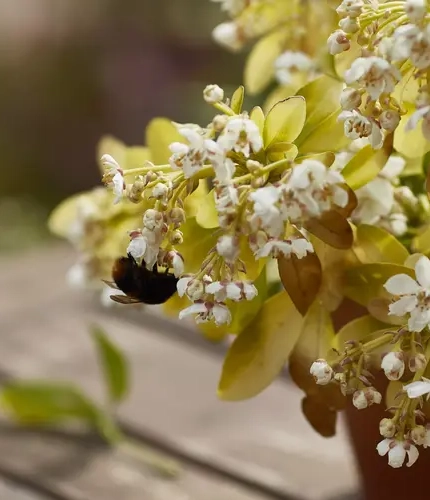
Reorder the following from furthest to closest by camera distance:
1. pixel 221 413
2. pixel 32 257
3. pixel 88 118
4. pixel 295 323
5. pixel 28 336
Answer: pixel 88 118
pixel 32 257
pixel 28 336
pixel 221 413
pixel 295 323

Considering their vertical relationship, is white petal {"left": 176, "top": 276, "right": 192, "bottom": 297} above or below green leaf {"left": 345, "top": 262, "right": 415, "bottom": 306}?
below

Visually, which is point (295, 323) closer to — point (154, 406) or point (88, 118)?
point (154, 406)

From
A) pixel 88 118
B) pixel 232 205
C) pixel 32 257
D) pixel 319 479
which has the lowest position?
pixel 319 479

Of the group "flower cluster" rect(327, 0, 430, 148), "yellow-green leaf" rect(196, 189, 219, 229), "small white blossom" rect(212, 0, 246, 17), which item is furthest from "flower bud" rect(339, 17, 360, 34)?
"small white blossom" rect(212, 0, 246, 17)

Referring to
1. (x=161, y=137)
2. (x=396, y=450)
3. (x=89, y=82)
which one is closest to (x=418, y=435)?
(x=396, y=450)

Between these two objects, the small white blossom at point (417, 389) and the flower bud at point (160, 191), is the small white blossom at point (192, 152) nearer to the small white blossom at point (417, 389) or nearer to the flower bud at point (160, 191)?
the flower bud at point (160, 191)

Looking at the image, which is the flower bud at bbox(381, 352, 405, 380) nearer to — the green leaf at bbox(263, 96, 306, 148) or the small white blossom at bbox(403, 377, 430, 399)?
the small white blossom at bbox(403, 377, 430, 399)

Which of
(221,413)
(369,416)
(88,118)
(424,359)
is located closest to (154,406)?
(221,413)
